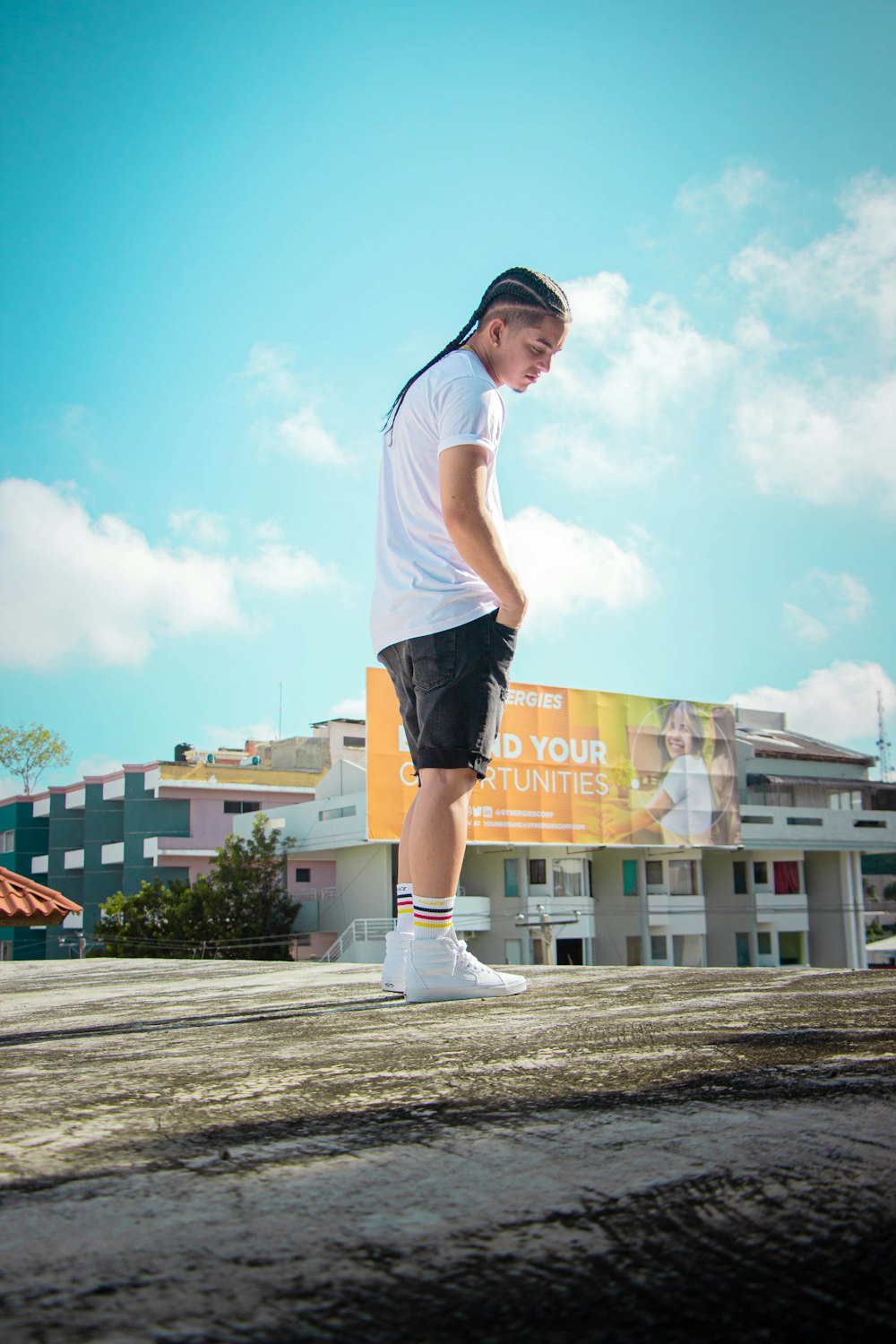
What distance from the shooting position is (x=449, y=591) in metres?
2.02

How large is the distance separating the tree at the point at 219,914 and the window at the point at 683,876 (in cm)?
1211

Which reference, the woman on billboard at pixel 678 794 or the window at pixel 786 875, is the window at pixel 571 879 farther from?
the window at pixel 786 875

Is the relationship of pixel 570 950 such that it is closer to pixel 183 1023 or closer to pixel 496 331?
pixel 496 331

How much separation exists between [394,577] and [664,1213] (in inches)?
67.1

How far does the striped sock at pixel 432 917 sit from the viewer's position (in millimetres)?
1853

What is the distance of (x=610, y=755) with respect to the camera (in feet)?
106

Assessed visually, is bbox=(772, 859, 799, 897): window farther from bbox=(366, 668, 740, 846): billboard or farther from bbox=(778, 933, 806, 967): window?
bbox=(366, 668, 740, 846): billboard

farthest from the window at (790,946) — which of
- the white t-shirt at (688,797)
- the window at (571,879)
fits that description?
the window at (571,879)

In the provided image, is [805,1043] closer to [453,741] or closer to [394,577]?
[453,741]

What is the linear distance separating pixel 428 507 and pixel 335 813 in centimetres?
2732

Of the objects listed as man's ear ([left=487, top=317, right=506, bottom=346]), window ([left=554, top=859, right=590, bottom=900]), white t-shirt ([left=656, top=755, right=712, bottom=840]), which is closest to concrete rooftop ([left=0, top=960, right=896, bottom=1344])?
man's ear ([left=487, top=317, right=506, bottom=346])

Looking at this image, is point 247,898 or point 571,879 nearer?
point 247,898

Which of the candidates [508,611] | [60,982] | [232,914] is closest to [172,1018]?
[508,611]

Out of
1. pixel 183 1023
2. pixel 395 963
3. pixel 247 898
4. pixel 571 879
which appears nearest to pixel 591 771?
pixel 571 879
